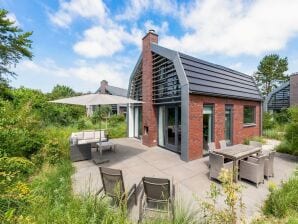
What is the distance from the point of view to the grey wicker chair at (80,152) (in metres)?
7.38

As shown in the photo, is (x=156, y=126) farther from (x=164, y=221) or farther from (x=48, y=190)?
(x=164, y=221)

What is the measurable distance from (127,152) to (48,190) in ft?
16.4

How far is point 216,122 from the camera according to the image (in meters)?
8.55

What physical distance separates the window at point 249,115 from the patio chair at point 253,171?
6663mm

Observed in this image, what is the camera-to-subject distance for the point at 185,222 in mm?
2805

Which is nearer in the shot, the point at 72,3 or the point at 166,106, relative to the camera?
the point at 72,3

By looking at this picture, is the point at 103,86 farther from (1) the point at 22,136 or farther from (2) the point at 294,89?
(2) the point at 294,89

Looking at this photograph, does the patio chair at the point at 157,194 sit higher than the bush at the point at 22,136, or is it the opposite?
the bush at the point at 22,136

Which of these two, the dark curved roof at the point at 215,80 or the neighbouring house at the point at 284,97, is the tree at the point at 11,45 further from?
the neighbouring house at the point at 284,97

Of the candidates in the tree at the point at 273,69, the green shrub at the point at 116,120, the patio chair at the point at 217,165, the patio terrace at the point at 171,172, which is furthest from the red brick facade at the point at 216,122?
the tree at the point at 273,69

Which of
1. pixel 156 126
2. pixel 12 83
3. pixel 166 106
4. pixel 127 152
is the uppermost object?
pixel 12 83

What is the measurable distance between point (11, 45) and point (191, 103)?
39.6ft

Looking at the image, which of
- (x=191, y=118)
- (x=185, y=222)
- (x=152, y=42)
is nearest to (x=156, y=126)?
(x=191, y=118)

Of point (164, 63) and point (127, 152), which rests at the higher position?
point (164, 63)
